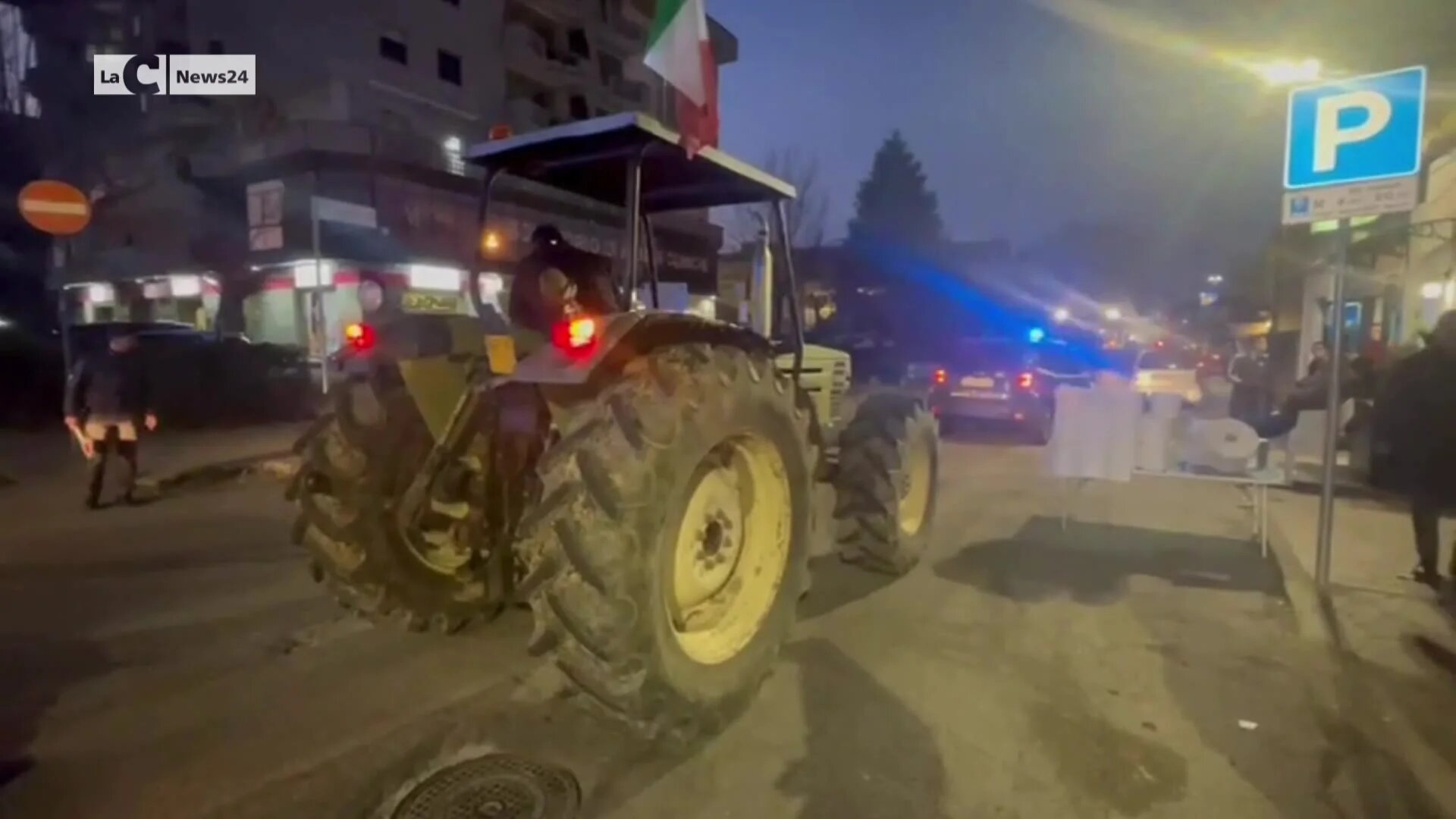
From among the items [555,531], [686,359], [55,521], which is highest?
[686,359]

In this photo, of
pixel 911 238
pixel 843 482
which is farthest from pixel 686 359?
pixel 911 238

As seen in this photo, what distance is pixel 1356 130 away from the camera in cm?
516

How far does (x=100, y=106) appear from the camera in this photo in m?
32.1

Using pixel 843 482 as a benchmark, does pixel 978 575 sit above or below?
below

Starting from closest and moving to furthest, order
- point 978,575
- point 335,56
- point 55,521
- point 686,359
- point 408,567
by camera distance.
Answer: point 686,359
point 408,567
point 978,575
point 55,521
point 335,56

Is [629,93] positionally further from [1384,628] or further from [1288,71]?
[1384,628]

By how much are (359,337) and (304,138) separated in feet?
71.2

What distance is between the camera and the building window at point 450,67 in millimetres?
29156

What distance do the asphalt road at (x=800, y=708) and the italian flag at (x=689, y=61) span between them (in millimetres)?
2849

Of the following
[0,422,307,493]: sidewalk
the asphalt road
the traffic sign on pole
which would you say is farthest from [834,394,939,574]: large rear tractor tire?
[0,422,307,493]: sidewalk

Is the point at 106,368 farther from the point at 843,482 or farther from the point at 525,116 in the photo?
the point at 525,116

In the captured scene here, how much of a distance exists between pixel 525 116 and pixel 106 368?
25.2 metres

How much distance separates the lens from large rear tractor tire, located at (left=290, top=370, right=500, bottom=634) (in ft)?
13.4

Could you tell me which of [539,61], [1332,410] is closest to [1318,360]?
[1332,410]
